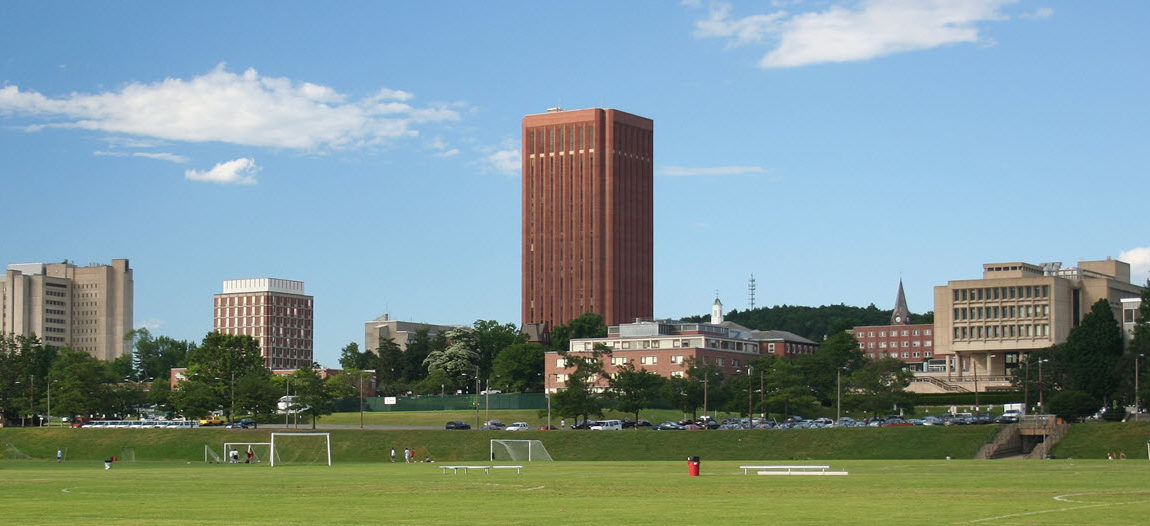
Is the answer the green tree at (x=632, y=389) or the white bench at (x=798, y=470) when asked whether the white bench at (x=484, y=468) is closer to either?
the white bench at (x=798, y=470)

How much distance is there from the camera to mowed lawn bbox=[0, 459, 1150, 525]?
1462 inches

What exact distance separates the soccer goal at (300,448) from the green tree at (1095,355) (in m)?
86.9

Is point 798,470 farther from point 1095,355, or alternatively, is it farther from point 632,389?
point 1095,355

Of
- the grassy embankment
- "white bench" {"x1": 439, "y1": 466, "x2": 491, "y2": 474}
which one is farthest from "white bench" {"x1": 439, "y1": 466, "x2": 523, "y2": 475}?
the grassy embankment

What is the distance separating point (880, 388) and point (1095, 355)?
33412mm

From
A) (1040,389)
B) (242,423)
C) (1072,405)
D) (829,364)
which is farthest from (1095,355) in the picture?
Answer: (242,423)

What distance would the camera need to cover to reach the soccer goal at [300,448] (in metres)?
117

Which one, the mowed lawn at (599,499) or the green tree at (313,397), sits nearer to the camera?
the mowed lawn at (599,499)

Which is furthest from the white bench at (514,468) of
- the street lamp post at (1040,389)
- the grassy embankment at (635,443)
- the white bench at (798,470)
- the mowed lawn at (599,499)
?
the street lamp post at (1040,389)

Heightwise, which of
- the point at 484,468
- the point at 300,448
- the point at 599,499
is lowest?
the point at 300,448

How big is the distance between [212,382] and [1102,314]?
105593 mm

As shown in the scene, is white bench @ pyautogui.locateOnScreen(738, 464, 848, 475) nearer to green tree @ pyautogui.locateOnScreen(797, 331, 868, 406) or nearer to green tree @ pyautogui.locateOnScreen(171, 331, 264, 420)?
green tree @ pyautogui.locateOnScreen(797, 331, 868, 406)

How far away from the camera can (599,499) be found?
4578 cm

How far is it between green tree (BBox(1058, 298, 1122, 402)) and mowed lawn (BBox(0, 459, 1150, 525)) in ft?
341
